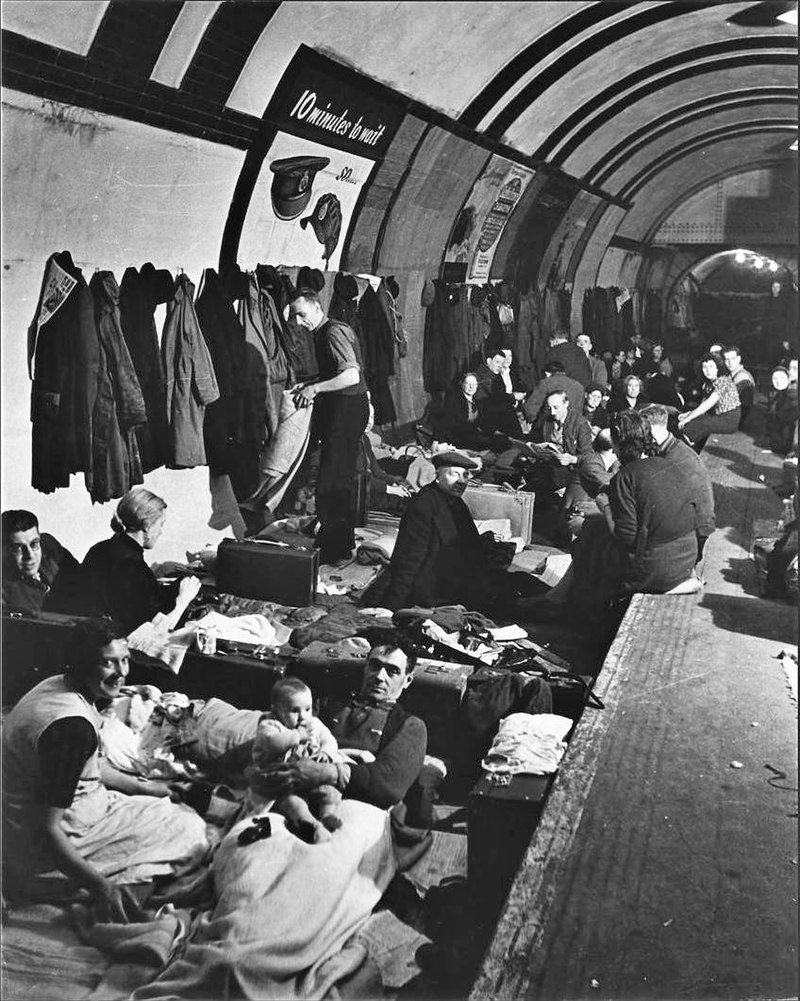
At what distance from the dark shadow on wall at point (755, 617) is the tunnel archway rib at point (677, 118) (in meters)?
1.93

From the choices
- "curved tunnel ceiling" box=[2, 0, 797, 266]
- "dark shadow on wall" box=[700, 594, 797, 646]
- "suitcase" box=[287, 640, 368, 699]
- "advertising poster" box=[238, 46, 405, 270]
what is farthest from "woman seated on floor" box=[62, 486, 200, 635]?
"dark shadow on wall" box=[700, 594, 797, 646]

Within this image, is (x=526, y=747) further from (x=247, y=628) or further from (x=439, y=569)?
(x=247, y=628)

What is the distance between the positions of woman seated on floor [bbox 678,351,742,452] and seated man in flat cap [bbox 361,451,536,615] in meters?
0.91

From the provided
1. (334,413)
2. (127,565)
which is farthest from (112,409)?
(334,413)

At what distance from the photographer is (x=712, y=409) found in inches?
177

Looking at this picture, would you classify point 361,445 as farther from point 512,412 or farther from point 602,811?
point 602,811

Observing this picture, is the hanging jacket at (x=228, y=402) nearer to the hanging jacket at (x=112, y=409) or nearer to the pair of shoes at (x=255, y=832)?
the hanging jacket at (x=112, y=409)

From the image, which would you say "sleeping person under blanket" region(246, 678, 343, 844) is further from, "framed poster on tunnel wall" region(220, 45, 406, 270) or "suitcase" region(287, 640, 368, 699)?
"framed poster on tunnel wall" region(220, 45, 406, 270)

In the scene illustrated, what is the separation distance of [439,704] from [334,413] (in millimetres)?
1206

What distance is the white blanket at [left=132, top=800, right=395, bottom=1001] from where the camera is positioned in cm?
370

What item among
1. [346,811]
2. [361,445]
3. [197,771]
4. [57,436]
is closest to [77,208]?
[57,436]

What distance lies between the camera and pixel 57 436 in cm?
399

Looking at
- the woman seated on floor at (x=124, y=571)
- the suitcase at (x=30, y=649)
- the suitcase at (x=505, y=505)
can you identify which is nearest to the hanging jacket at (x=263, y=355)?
the woman seated on floor at (x=124, y=571)

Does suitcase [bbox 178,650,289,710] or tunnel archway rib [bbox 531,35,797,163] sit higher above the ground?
tunnel archway rib [bbox 531,35,797,163]
